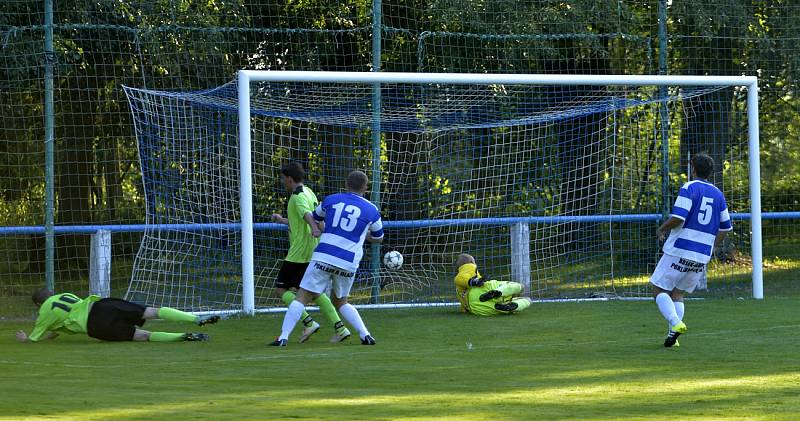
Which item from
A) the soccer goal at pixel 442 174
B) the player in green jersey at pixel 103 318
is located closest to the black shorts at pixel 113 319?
the player in green jersey at pixel 103 318

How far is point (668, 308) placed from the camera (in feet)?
32.8

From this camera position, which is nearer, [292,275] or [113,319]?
[113,319]

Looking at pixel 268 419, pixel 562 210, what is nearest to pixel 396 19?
pixel 562 210

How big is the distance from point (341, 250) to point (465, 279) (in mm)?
2956

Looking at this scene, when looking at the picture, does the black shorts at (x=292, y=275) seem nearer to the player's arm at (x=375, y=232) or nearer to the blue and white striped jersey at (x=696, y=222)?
the player's arm at (x=375, y=232)

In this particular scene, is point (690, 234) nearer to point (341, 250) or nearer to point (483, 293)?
point (341, 250)

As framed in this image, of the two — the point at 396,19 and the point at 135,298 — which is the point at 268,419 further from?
the point at 396,19

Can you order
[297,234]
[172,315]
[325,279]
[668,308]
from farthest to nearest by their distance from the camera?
1. [297,234]
2. [172,315]
3. [325,279]
4. [668,308]

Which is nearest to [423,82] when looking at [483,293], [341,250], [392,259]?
[392,259]

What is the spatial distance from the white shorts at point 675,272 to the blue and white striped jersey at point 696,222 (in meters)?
0.04

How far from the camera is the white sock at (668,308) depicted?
9.90 m

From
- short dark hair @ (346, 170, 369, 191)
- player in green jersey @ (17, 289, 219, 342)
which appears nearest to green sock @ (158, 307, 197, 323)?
player in green jersey @ (17, 289, 219, 342)

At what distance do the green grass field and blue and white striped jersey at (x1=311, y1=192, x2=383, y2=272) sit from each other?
77cm

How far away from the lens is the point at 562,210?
16.6 meters
